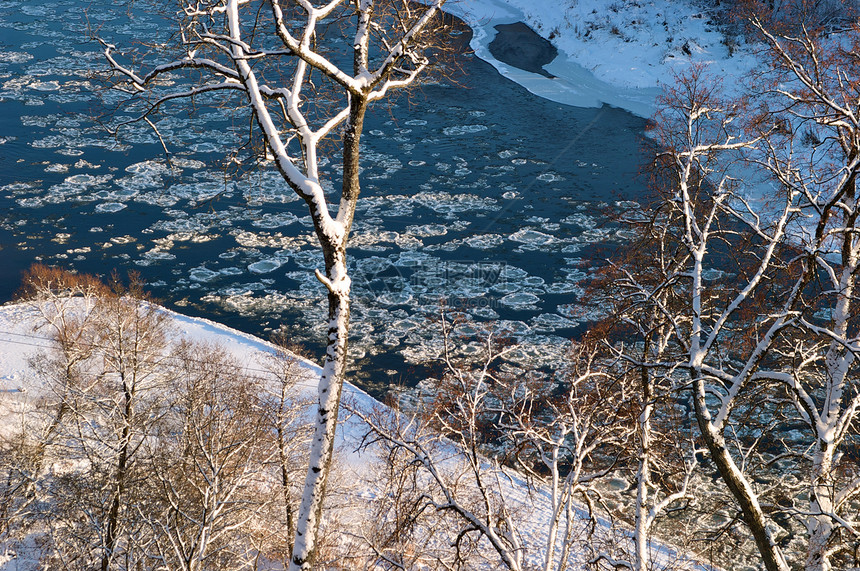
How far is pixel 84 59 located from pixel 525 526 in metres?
43.9

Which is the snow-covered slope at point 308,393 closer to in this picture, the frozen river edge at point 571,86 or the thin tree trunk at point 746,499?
the thin tree trunk at point 746,499

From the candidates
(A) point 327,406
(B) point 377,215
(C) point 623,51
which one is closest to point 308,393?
(B) point 377,215

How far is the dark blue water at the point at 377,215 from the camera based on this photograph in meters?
29.1

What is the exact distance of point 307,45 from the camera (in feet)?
22.0

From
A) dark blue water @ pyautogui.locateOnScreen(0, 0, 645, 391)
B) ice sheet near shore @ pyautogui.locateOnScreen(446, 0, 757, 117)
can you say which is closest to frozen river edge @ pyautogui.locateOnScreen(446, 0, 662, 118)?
ice sheet near shore @ pyautogui.locateOnScreen(446, 0, 757, 117)

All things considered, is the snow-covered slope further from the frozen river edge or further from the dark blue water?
the frozen river edge

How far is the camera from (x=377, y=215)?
35.1 meters

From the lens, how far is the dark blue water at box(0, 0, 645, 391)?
29.1m

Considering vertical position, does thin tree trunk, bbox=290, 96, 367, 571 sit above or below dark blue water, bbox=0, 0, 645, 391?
above

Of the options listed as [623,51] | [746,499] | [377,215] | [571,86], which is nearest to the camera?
[746,499]

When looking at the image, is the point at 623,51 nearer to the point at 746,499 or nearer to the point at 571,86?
the point at 571,86

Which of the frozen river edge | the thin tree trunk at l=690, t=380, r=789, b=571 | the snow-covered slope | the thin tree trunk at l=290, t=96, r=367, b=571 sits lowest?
the snow-covered slope

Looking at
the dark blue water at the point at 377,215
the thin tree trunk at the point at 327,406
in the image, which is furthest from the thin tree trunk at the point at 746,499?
the dark blue water at the point at 377,215

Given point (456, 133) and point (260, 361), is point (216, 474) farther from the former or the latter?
point (456, 133)
